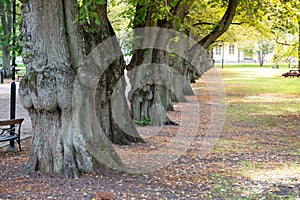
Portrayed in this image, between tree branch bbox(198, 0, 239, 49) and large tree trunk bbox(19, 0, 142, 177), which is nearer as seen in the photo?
large tree trunk bbox(19, 0, 142, 177)

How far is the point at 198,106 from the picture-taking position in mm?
22750

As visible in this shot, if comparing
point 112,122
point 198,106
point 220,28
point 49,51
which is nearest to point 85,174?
point 49,51

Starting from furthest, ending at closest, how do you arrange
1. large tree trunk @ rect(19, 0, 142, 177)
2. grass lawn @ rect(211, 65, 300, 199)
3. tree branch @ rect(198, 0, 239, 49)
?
1. tree branch @ rect(198, 0, 239, 49)
2. grass lawn @ rect(211, 65, 300, 199)
3. large tree trunk @ rect(19, 0, 142, 177)

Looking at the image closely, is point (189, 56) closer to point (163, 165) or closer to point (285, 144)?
point (285, 144)

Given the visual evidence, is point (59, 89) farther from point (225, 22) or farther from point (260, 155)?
point (225, 22)

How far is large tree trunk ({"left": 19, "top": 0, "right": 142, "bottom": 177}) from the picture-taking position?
282 inches

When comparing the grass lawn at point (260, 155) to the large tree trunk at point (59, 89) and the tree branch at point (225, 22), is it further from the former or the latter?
the tree branch at point (225, 22)

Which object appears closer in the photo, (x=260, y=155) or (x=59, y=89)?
(x=59, y=89)

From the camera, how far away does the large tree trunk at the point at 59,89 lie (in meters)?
7.17

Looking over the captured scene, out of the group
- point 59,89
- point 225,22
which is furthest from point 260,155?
point 225,22

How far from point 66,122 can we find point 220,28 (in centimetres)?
1156

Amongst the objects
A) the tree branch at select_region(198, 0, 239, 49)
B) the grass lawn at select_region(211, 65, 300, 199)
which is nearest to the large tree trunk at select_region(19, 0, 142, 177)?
the grass lawn at select_region(211, 65, 300, 199)

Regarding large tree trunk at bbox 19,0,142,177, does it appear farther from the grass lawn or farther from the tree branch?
the tree branch

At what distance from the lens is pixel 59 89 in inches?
280
